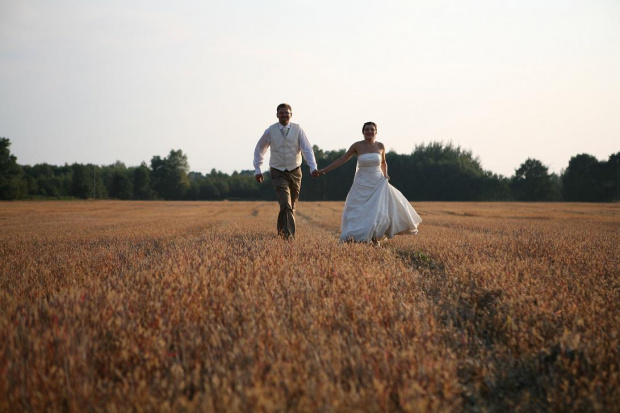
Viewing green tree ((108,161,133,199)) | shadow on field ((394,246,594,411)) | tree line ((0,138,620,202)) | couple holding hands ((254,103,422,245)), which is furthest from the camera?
green tree ((108,161,133,199))

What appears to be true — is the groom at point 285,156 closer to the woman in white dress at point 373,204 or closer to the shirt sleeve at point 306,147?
the shirt sleeve at point 306,147

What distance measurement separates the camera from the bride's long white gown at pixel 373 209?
24.1ft

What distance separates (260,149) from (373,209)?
8.79 ft

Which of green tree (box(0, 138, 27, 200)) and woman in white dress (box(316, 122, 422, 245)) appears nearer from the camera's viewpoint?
woman in white dress (box(316, 122, 422, 245))

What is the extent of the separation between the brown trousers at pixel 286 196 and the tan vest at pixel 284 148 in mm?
145

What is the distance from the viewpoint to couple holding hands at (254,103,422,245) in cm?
746

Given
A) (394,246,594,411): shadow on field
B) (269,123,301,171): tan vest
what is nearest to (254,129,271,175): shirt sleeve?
(269,123,301,171): tan vest

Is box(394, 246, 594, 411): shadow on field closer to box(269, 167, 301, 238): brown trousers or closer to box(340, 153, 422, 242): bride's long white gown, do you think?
box(340, 153, 422, 242): bride's long white gown

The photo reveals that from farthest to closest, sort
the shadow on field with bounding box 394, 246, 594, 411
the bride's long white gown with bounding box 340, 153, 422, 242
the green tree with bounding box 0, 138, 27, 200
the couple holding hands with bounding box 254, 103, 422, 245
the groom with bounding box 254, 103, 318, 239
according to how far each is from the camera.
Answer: the green tree with bounding box 0, 138, 27, 200
the groom with bounding box 254, 103, 318, 239
the couple holding hands with bounding box 254, 103, 422, 245
the bride's long white gown with bounding box 340, 153, 422, 242
the shadow on field with bounding box 394, 246, 594, 411

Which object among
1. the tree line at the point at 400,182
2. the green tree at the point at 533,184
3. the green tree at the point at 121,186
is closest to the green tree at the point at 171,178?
the tree line at the point at 400,182

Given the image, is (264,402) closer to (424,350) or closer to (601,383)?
(424,350)

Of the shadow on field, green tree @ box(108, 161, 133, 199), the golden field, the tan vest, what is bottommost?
the shadow on field

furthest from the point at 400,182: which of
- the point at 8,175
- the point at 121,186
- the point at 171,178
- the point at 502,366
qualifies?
the point at 502,366

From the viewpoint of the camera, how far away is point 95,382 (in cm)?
192
